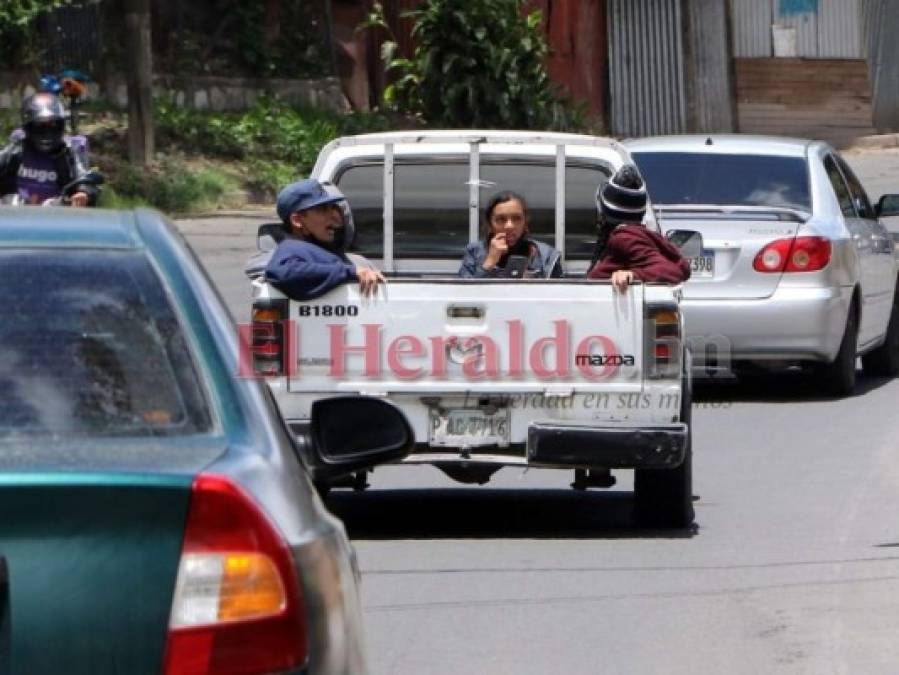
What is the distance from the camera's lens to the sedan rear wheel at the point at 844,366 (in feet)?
45.0

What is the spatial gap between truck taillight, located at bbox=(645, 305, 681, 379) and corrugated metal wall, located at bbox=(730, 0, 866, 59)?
25.6 metres

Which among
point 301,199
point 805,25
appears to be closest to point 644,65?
point 805,25

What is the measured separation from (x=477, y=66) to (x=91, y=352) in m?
25.3

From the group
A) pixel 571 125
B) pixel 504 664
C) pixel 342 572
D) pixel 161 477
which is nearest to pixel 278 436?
pixel 342 572

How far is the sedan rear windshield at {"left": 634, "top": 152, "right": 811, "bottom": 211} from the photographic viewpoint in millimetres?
13992

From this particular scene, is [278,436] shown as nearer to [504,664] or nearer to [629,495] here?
[504,664]

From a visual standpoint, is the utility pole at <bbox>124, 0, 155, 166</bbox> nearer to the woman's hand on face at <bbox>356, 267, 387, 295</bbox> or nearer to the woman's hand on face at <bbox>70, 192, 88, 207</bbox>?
the woman's hand on face at <bbox>70, 192, 88, 207</bbox>

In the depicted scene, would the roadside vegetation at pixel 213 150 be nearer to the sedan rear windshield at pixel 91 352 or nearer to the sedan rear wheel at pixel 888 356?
the sedan rear wheel at pixel 888 356

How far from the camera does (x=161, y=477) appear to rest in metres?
3.39

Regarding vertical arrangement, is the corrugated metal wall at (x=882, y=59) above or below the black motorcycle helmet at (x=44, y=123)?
below

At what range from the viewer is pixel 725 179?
14141 millimetres

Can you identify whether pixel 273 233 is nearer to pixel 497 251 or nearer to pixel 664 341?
pixel 497 251

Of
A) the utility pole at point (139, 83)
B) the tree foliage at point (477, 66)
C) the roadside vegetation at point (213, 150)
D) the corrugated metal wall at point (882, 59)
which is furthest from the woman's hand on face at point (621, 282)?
the corrugated metal wall at point (882, 59)

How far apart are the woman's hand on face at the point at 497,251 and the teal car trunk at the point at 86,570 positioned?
6.62m
